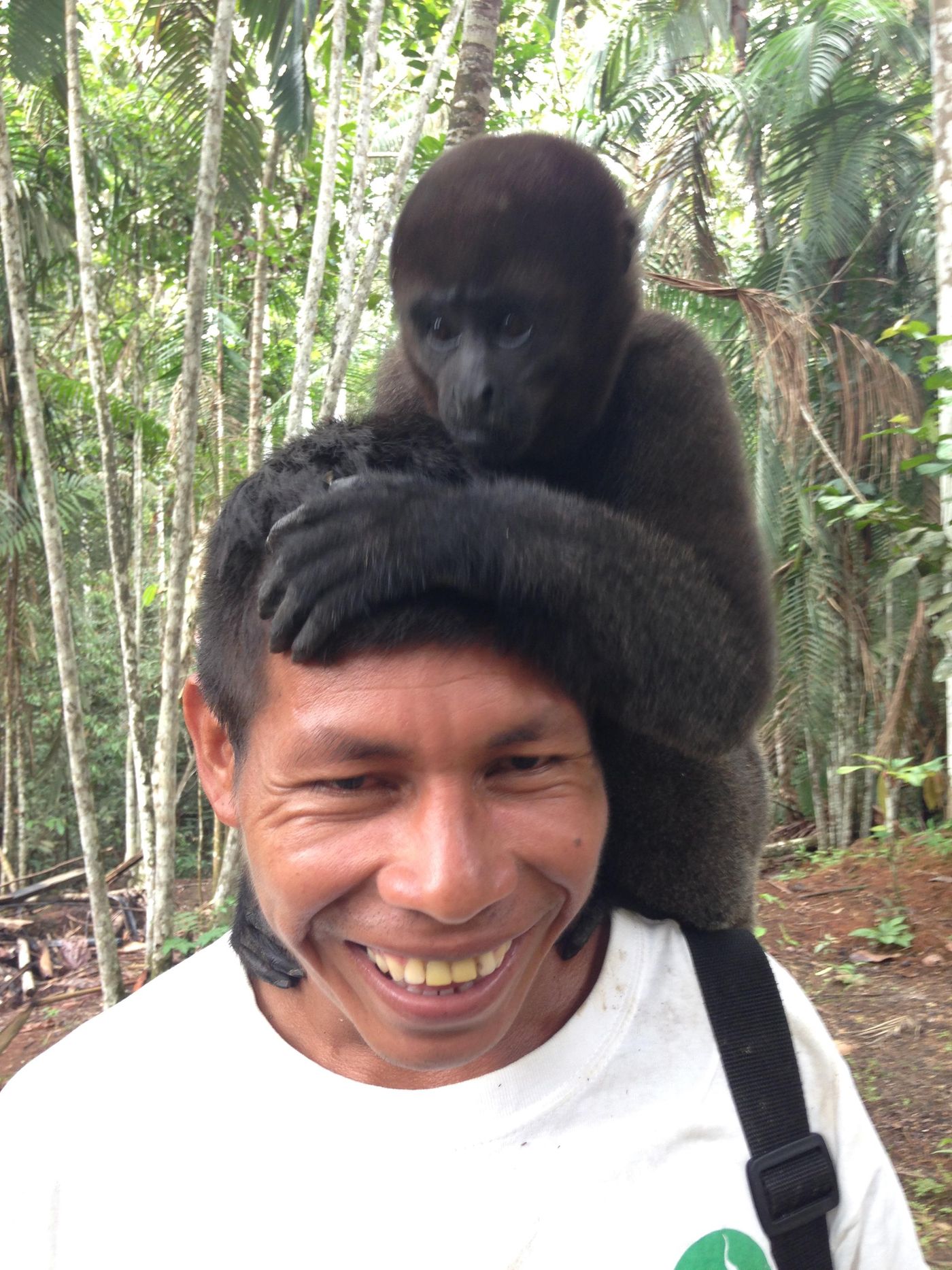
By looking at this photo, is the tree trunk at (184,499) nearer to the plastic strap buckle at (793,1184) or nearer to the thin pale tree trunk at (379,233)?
the thin pale tree trunk at (379,233)

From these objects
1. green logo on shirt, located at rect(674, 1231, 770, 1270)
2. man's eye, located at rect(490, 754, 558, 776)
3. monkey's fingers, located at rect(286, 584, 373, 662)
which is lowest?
green logo on shirt, located at rect(674, 1231, 770, 1270)

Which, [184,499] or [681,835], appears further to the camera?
[184,499]

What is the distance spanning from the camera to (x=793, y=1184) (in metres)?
1.30

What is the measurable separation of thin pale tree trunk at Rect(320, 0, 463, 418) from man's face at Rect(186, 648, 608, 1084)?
134 inches

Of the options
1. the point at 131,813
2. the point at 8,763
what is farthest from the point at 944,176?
the point at 8,763

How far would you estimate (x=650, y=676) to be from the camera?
2.01 meters

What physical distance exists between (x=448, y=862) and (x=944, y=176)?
5.95 meters

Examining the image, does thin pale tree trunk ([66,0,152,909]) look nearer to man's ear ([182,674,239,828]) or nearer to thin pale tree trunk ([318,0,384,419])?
thin pale tree trunk ([318,0,384,419])

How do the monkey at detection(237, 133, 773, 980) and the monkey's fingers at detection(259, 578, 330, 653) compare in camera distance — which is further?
the monkey at detection(237, 133, 773, 980)

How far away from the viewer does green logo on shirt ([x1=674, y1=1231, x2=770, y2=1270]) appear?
1.26 m

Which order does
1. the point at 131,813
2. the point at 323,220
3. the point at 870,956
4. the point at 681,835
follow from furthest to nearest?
the point at 131,813, the point at 870,956, the point at 323,220, the point at 681,835

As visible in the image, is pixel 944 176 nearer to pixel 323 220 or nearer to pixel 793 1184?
pixel 323 220

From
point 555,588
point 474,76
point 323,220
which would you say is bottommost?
point 555,588

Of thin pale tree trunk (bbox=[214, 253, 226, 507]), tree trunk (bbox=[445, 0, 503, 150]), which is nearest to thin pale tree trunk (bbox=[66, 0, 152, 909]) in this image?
tree trunk (bbox=[445, 0, 503, 150])
